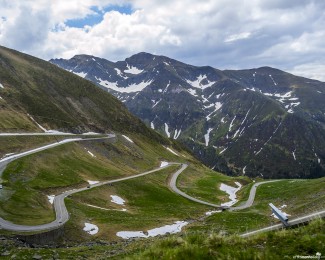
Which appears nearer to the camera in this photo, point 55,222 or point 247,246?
point 247,246

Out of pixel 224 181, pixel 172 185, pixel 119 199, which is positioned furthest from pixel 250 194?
pixel 119 199

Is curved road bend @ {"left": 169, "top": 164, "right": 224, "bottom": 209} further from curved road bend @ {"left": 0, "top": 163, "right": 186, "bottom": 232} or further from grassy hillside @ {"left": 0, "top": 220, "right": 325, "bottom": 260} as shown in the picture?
grassy hillside @ {"left": 0, "top": 220, "right": 325, "bottom": 260}

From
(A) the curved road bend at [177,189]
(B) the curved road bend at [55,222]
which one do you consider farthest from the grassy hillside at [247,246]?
(A) the curved road bend at [177,189]

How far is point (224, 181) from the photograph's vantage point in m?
164

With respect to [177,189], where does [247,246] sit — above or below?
above

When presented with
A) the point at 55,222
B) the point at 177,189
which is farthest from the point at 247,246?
the point at 177,189

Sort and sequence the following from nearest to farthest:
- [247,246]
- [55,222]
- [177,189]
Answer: [247,246] < [55,222] < [177,189]

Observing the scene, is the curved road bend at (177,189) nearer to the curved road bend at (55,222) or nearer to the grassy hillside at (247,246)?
the curved road bend at (55,222)

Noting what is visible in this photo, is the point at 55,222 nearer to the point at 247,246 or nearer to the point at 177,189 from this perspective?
the point at 247,246

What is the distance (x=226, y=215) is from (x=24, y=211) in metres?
39.6

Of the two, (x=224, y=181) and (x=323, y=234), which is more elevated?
(x=323, y=234)

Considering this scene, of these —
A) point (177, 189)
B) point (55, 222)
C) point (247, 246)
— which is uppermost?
point (247, 246)

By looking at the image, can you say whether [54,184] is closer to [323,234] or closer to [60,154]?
[60,154]

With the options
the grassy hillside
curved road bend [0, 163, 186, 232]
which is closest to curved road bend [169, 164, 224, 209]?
curved road bend [0, 163, 186, 232]
